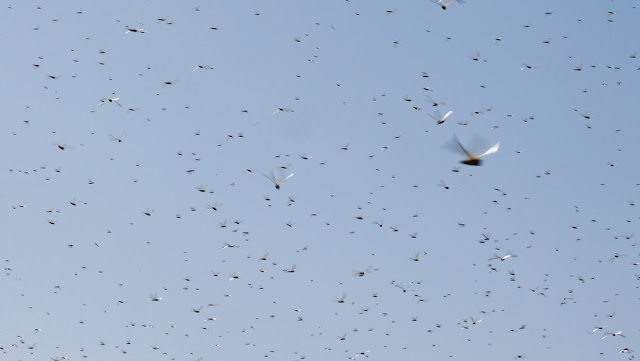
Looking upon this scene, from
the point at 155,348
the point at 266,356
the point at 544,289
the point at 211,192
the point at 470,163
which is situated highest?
the point at 470,163

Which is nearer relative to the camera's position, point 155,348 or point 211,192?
point 211,192

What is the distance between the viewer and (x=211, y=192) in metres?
24.4

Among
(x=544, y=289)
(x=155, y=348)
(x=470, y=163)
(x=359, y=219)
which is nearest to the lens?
(x=470, y=163)

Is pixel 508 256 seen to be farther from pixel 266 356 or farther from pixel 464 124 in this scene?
pixel 266 356

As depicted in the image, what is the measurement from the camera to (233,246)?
26172 mm

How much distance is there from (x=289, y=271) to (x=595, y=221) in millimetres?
11322

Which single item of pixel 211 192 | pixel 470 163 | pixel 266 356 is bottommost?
pixel 266 356

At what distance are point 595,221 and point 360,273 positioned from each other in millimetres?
9120

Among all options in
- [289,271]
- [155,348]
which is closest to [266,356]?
[289,271]

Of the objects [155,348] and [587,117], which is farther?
[155,348]

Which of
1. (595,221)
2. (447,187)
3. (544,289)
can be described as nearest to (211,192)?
(447,187)

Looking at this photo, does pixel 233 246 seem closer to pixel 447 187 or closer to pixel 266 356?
pixel 266 356

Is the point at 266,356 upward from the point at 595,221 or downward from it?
downward

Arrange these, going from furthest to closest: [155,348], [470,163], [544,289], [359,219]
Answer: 1. [155,348]
2. [544,289]
3. [359,219]
4. [470,163]
